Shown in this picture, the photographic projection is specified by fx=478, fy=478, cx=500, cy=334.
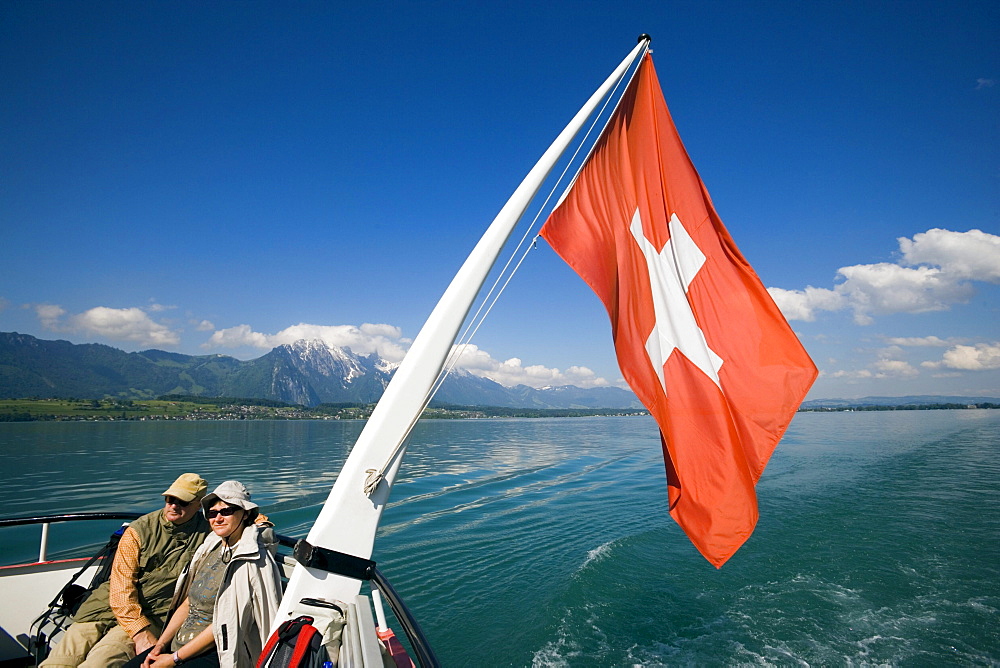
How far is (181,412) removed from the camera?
5202 inches

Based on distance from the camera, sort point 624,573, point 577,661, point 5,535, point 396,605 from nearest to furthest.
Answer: point 396,605 → point 577,661 → point 624,573 → point 5,535

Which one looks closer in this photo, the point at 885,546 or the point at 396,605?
the point at 396,605

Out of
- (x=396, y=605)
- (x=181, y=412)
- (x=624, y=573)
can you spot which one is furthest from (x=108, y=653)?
(x=181, y=412)

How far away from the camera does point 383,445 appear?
2.67 metres

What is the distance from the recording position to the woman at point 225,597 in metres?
3.43

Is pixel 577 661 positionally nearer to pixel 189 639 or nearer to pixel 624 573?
pixel 624 573

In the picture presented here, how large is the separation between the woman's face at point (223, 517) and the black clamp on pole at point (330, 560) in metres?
1.69

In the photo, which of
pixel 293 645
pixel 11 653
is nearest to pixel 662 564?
pixel 293 645

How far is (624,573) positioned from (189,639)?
8912mm

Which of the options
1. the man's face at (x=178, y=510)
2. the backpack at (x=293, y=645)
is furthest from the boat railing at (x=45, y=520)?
the backpack at (x=293, y=645)

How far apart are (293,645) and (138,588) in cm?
290

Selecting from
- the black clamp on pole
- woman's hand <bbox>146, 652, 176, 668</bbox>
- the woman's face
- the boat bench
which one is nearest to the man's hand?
woman's hand <bbox>146, 652, 176, 668</bbox>

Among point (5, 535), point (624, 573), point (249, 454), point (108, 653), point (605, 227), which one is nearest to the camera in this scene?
point (108, 653)

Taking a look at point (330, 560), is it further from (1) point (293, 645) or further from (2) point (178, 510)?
(2) point (178, 510)
